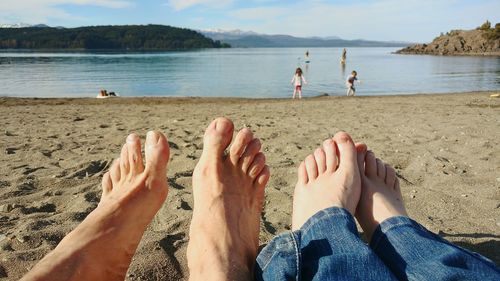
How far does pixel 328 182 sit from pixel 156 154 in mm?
874

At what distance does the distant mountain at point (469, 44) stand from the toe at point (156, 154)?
57.3 metres

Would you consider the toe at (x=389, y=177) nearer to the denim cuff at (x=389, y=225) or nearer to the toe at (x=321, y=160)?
the toe at (x=321, y=160)

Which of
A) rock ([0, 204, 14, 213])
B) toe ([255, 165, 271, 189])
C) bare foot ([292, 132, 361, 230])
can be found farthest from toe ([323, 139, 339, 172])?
rock ([0, 204, 14, 213])

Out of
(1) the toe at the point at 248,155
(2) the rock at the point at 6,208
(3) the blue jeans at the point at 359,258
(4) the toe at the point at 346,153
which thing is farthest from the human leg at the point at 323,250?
(2) the rock at the point at 6,208

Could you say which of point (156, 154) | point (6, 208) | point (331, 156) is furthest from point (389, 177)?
point (6, 208)

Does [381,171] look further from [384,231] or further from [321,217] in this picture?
[321,217]

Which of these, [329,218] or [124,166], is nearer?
[329,218]

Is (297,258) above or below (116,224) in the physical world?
above

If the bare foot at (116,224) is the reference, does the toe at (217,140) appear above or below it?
above

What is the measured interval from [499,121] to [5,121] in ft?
23.3

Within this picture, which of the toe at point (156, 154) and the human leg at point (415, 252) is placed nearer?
the human leg at point (415, 252)

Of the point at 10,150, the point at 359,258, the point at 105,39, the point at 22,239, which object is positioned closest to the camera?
the point at 359,258

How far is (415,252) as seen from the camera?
1093 mm

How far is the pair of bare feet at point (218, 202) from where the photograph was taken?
4.50ft
